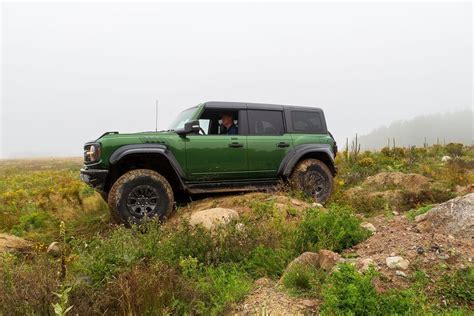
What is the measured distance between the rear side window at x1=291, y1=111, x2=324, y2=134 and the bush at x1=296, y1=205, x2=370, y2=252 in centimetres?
381

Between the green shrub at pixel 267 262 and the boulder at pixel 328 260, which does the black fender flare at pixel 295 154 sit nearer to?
the green shrub at pixel 267 262

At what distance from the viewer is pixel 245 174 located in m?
7.52

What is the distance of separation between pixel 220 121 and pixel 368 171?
7.55 m

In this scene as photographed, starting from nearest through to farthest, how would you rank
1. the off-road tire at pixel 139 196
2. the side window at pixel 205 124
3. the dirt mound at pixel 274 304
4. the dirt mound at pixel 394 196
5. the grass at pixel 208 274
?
the grass at pixel 208 274 → the dirt mound at pixel 274 304 → the off-road tire at pixel 139 196 → the side window at pixel 205 124 → the dirt mound at pixel 394 196

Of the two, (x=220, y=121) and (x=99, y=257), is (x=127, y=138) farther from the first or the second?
(x=99, y=257)

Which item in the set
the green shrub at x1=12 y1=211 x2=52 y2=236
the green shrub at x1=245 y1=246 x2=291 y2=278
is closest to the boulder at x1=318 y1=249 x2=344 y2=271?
the green shrub at x1=245 y1=246 x2=291 y2=278

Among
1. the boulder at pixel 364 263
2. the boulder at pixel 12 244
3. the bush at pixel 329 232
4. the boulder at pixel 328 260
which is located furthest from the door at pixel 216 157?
the boulder at pixel 364 263

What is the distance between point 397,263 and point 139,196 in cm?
426

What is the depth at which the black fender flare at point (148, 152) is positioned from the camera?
21.0 ft

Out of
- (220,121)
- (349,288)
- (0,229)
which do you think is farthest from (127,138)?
(349,288)

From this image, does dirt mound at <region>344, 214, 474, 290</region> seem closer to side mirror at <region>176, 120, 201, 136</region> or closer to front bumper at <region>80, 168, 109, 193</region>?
side mirror at <region>176, 120, 201, 136</region>

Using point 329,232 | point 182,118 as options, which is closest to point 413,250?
point 329,232

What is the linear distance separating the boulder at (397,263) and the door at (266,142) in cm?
407

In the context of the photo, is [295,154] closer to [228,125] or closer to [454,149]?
[228,125]
